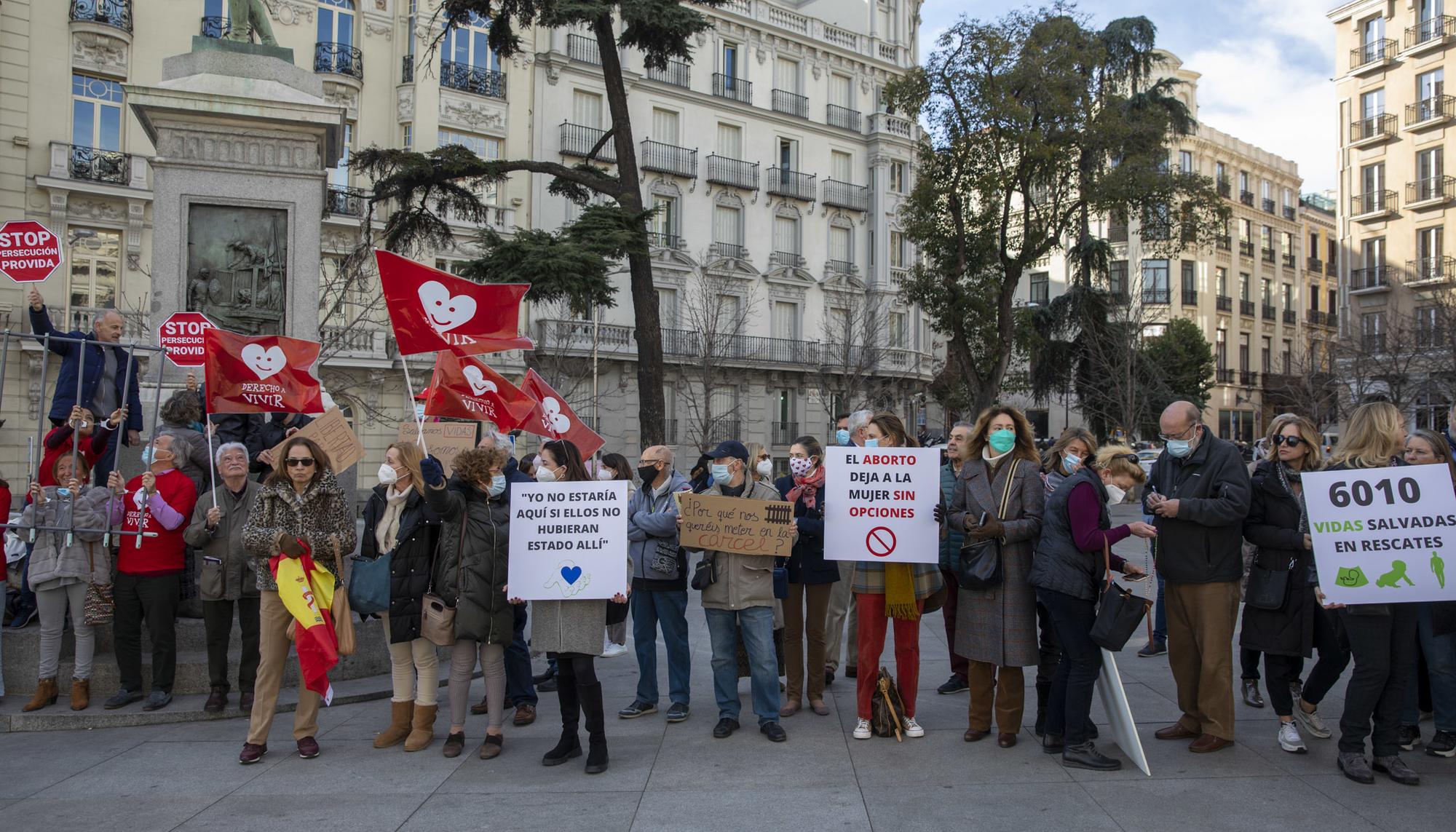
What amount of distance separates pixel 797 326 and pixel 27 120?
2666cm

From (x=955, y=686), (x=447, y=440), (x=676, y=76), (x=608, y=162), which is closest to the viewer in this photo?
(x=955, y=686)

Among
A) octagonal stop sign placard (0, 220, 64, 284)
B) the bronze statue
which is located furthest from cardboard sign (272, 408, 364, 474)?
the bronze statue

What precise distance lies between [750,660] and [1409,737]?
12.8ft

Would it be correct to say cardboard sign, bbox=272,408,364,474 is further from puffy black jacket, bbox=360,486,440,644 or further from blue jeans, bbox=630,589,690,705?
blue jeans, bbox=630,589,690,705

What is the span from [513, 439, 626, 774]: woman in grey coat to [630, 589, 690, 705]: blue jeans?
0.77 meters

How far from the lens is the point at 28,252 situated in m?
9.03

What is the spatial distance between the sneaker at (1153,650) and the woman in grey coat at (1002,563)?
3.28 meters

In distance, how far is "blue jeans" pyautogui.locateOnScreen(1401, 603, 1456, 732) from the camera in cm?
591

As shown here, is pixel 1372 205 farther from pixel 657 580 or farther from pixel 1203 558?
pixel 657 580

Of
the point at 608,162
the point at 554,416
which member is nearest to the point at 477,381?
the point at 554,416

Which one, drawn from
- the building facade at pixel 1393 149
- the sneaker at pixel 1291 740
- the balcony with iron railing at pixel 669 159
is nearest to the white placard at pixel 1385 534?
the sneaker at pixel 1291 740

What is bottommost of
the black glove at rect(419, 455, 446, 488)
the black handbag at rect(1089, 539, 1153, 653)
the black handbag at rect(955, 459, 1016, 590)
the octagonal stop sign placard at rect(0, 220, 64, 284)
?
the black handbag at rect(1089, 539, 1153, 653)

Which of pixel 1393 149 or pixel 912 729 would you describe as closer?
pixel 912 729

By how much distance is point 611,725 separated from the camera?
7.00 m
